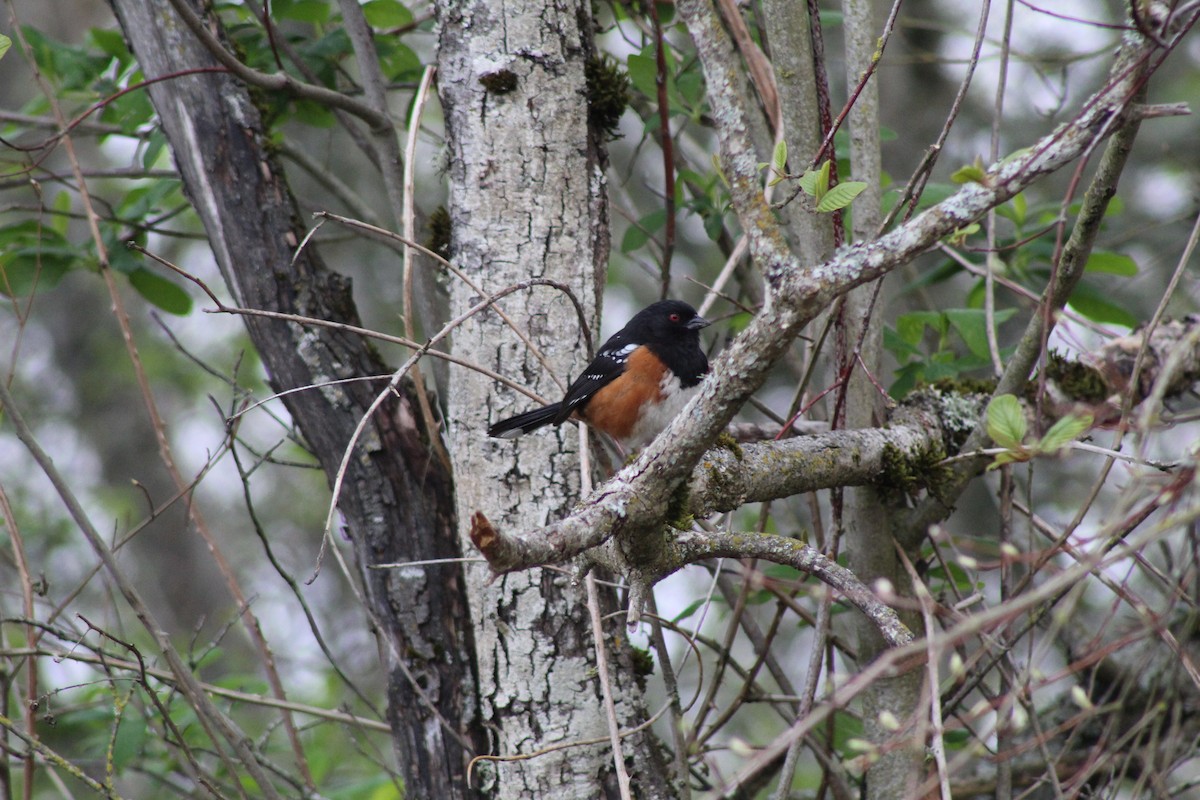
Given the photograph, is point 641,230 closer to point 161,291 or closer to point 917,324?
point 917,324

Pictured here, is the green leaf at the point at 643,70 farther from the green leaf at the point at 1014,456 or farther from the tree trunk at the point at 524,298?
the green leaf at the point at 1014,456

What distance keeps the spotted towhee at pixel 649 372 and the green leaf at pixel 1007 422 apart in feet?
4.48

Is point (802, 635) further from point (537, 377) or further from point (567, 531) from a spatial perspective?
point (567, 531)

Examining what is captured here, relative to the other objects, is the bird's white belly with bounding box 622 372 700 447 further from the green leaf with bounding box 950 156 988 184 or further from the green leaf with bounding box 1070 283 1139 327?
the green leaf with bounding box 950 156 988 184

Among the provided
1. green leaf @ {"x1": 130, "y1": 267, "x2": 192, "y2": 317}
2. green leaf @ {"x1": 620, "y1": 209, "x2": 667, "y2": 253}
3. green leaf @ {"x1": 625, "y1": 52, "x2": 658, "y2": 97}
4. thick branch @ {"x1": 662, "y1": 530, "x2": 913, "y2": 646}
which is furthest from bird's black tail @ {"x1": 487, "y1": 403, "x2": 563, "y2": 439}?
green leaf @ {"x1": 130, "y1": 267, "x2": 192, "y2": 317}

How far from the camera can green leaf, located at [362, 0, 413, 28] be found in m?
3.00

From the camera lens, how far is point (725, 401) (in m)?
1.43

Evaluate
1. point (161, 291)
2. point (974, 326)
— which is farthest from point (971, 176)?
point (161, 291)

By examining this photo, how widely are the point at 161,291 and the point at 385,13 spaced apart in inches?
45.0

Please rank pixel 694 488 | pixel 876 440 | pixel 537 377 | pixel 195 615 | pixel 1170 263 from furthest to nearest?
1. pixel 195 615
2. pixel 1170 263
3. pixel 537 377
4. pixel 876 440
5. pixel 694 488

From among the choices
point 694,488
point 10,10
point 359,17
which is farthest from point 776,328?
point 10,10

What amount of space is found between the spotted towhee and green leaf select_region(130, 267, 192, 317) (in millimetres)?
1380

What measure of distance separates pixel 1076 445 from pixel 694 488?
2.16 ft

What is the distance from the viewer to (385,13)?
305 cm
